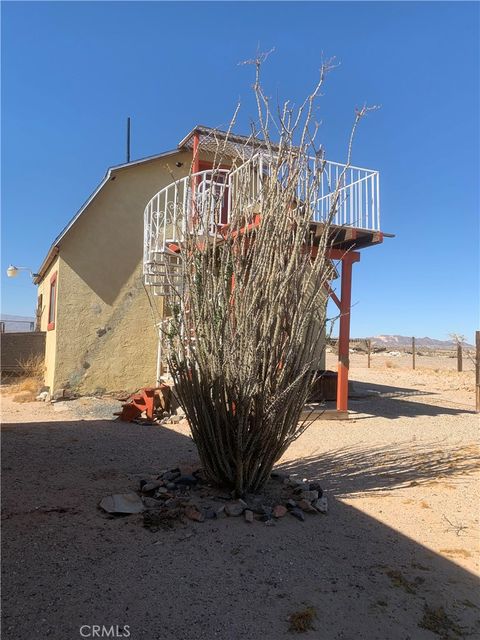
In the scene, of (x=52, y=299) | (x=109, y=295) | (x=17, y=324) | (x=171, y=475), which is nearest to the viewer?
(x=171, y=475)

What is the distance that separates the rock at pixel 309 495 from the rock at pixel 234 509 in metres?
0.61

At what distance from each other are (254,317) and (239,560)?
1.69 metres

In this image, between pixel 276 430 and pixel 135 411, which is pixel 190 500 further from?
pixel 135 411

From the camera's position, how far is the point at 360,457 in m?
6.23

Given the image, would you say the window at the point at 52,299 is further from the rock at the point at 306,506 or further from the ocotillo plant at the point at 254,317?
the rock at the point at 306,506

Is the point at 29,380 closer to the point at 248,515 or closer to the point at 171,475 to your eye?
the point at 171,475

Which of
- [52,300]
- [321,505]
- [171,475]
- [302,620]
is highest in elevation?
[52,300]

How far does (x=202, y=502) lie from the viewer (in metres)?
3.90

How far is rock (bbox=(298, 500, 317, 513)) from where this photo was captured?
3.96 metres

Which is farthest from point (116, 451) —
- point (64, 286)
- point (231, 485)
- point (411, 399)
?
point (411, 399)

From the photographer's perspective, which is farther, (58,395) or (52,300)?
(52,300)

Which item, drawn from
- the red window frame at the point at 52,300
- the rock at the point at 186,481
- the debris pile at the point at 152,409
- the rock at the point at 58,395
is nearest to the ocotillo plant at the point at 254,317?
the rock at the point at 186,481

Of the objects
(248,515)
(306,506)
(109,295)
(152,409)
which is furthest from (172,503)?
(109,295)

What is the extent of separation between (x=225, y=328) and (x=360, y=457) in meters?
3.28
